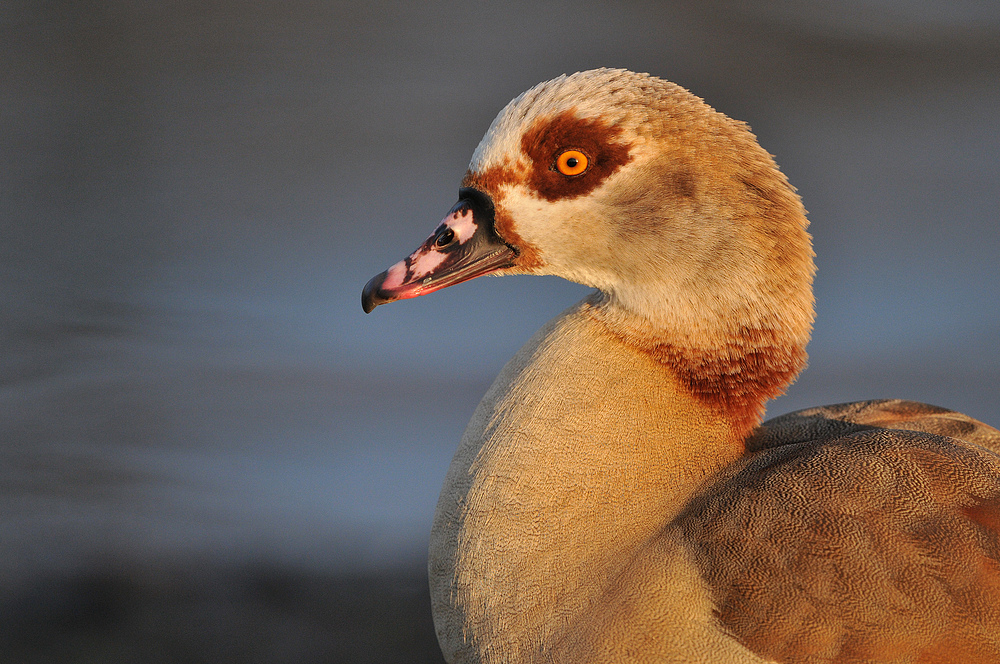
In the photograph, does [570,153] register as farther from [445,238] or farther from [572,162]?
[445,238]

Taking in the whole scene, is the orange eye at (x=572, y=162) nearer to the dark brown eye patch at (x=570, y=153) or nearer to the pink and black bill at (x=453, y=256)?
the dark brown eye patch at (x=570, y=153)

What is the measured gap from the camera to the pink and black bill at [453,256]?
1100 mm

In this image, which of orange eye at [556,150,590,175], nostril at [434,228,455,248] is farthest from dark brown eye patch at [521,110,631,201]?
nostril at [434,228,455,248]

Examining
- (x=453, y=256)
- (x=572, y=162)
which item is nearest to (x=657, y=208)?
(x=572, y=162)

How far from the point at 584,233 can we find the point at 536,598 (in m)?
0.46

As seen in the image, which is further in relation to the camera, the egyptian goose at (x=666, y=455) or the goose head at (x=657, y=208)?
the goose head at (x=657, y=208)

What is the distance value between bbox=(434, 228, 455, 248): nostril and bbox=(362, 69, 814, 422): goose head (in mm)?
56

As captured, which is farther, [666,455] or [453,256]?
[453,256]

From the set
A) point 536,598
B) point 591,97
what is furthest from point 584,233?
point 536,598

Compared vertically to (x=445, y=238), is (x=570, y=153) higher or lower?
higher

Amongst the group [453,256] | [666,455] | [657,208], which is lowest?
[666,455]

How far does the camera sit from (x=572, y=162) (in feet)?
3.43

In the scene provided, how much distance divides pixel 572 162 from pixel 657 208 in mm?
124

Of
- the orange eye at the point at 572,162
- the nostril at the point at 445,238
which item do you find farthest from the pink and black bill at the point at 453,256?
the orange eye at the point at 572,162
